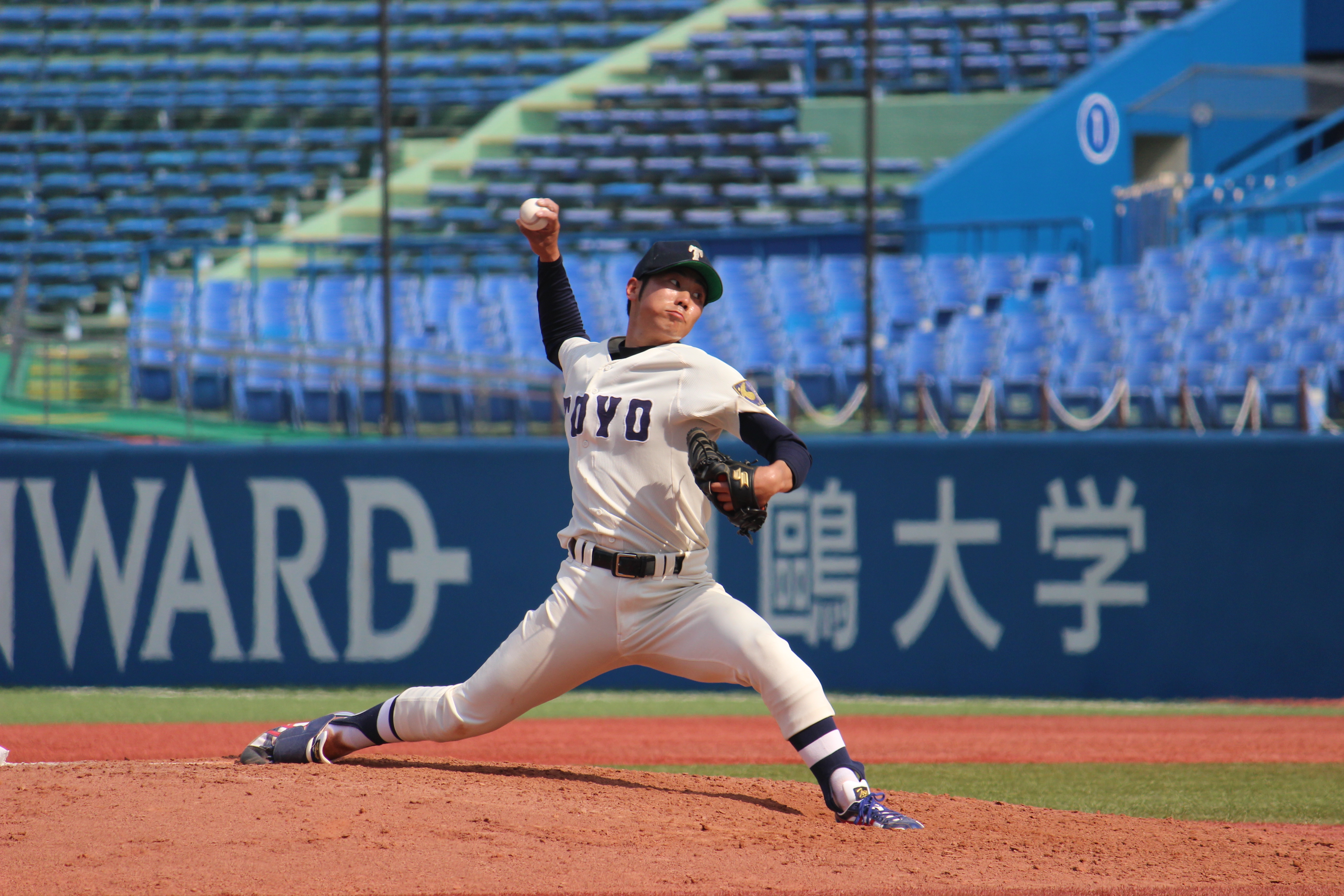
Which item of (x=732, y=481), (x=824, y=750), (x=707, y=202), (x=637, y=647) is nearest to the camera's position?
(x=732, y=481)

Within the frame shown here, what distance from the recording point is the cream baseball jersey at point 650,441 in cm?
391

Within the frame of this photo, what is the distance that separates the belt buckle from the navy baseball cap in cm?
75

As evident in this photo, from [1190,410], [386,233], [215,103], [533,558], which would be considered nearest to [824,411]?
[1190,410]

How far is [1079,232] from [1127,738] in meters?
12.4

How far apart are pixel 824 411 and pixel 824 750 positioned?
943 centimetres

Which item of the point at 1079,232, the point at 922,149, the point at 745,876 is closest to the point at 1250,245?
the point at 1079,232

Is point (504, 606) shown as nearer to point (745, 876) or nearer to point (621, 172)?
point (745, 876)

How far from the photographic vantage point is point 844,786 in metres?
3.86

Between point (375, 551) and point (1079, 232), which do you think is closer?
point (375, 551)

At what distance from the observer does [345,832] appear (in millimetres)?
3693

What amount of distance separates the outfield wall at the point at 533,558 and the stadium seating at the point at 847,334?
10.5ft

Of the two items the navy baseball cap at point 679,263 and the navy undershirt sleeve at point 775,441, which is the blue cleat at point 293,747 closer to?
the navy undershirt sleeve at point 775,441

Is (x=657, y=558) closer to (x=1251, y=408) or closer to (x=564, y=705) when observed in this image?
(x=564, y=705)

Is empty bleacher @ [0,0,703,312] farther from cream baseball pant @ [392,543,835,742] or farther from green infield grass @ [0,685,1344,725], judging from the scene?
cream baseball pant @ [392,543,835,742]
